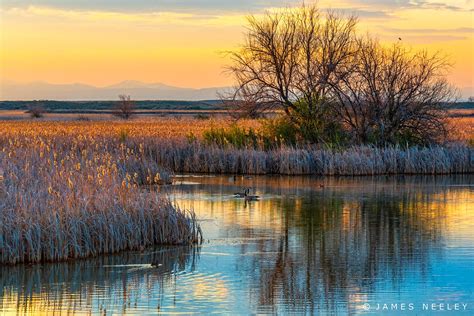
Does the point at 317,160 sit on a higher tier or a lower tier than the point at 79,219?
higher

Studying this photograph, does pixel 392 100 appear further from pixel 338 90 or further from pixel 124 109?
pixel 124 109

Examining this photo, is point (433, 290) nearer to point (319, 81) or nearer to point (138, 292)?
point (138, 292)

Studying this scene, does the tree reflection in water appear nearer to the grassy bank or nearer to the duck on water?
the grassy bank

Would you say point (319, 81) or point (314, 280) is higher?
point (319, 81)

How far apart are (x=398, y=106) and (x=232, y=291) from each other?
69.3 feet

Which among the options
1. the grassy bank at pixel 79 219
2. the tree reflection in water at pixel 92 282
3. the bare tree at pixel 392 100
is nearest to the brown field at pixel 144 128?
the bare tree at pixel 392 100

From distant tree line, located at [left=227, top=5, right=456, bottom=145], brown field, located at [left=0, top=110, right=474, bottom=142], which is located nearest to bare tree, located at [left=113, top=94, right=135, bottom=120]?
brown field, located at [left=0, top=110, right=474, bottom=142]

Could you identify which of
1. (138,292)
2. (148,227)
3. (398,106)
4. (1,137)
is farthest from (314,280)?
(1,137)

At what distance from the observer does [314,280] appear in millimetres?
12125

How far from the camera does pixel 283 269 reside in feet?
42.5

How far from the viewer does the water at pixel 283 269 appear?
10.8 metres

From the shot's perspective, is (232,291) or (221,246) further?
(221,246)

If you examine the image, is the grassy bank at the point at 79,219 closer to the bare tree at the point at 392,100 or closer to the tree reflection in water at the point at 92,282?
the tree reflection in water at the point at 92,282

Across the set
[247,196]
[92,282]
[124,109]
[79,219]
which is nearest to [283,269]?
[92,282]
